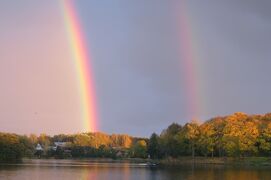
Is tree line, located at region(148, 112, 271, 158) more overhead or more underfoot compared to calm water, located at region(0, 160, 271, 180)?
more overhead

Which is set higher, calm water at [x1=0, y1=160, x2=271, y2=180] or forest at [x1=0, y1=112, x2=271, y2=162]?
forest at [x1=0, y1=112, x2=271, y2=162]

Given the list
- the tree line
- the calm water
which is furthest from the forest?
the calm water

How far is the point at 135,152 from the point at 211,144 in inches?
2931

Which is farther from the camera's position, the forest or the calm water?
the forest

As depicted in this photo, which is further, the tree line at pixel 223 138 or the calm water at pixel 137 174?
the tree line at pixel 223 138

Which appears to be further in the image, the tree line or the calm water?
the tree line

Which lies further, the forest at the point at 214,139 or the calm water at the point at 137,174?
the forest at the point at 214,139

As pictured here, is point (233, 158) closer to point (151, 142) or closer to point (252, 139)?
point (252, 139)

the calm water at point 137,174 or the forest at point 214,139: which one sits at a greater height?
the forest at point 214,139

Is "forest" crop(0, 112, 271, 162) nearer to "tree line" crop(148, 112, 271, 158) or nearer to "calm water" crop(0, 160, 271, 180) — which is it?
"tree line" crop(148, 112, 271, 158)

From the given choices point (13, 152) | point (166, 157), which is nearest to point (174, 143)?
point (166, 157)

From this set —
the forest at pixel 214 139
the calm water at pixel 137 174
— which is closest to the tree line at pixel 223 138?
the forest at pixel 214 139

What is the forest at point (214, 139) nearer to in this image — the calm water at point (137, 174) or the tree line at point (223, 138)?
the tree line at point (223, 138)

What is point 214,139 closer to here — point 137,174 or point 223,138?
point 223,138
